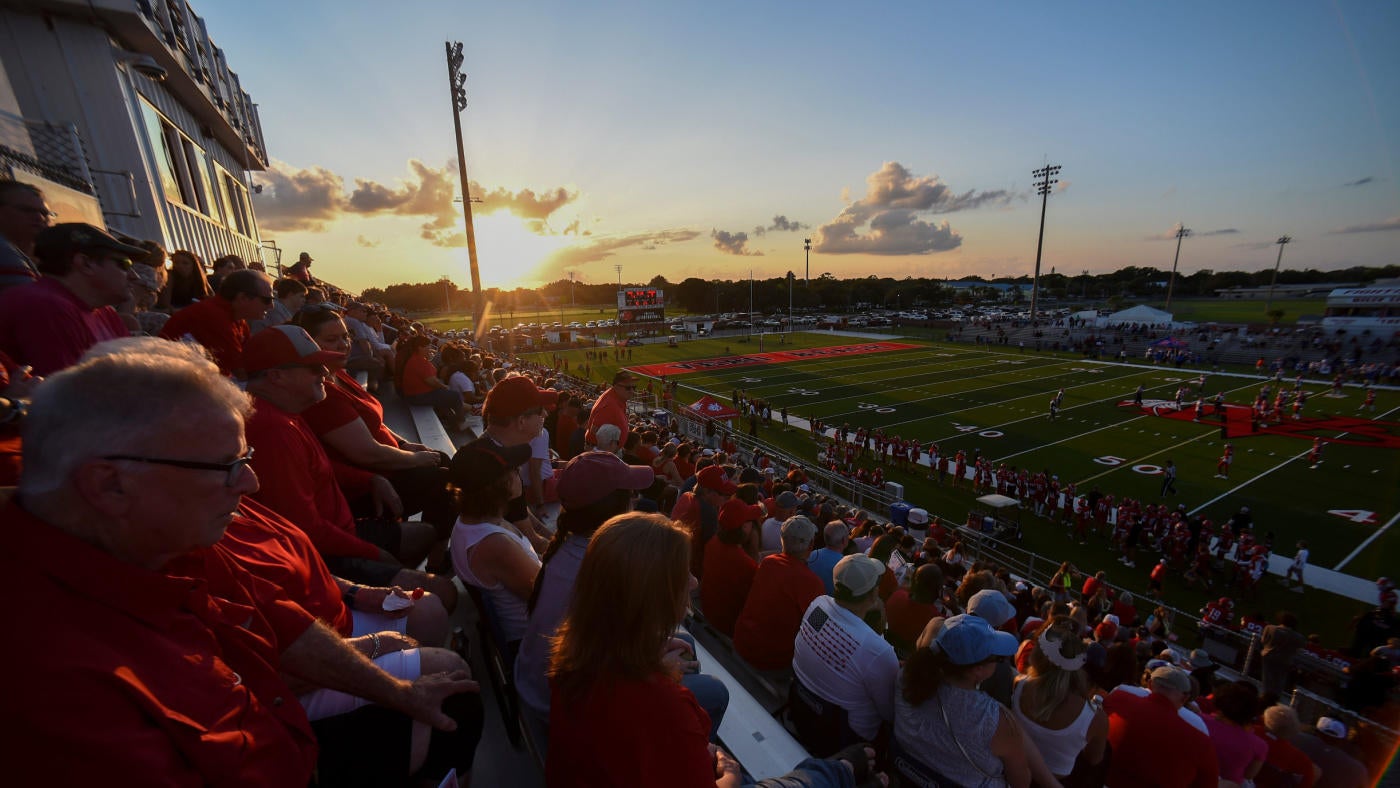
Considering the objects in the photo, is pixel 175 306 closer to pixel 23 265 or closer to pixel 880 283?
pixel 23 265

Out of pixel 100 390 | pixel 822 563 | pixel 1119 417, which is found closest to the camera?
pixel 100 390

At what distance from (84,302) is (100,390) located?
2.97 metres

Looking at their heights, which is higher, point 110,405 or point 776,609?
point 110,405

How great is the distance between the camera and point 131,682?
1204 mm

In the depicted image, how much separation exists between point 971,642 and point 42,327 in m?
5.26

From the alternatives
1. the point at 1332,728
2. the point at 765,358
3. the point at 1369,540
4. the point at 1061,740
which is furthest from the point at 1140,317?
the point at 1061,740

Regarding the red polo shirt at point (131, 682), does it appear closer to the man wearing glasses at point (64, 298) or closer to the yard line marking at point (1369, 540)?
the man wearing glasses at point (64, 298)

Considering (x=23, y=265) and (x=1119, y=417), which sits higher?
(x=23, y=265)

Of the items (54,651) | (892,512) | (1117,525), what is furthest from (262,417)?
(1117,525)

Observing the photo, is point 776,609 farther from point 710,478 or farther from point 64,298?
point 64,298

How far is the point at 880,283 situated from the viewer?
5807 inches

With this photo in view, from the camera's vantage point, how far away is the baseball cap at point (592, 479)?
2627mm

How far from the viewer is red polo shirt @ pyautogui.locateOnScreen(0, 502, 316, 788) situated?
108 centimetres

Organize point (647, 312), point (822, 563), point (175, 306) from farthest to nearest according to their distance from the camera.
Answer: point (647, 312) → point (175, 306) → point (822, 563)
